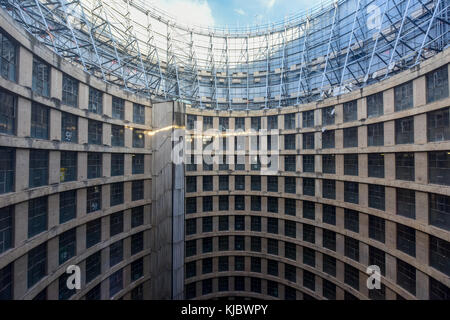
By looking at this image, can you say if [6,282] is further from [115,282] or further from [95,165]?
[115,282]

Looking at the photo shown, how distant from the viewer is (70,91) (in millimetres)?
17828

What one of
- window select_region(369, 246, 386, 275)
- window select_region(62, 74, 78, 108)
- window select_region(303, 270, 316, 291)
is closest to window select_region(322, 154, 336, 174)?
window select_region(369, 246, 386, 275)

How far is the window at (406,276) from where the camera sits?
17.9 meters

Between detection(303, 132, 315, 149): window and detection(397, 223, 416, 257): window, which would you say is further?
detection(303, 132, 315, 149): window

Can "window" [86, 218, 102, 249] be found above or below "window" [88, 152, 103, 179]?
below

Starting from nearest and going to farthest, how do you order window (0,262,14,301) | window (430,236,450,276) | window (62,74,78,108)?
window (0,262,14,301) < window (430,236,450,276) < window (62,74,78,108)

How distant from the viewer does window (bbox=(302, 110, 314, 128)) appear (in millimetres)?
28406

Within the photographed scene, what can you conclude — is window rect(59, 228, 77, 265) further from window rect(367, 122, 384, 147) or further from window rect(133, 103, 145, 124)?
window rect(367, 122, 384, 147)

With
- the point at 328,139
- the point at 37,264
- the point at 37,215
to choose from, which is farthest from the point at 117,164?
the point at 328,139

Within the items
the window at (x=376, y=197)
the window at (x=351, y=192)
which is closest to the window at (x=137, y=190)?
the window at (x=351, y=192)

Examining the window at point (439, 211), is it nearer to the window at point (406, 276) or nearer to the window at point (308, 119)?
the window at point (406, 276)

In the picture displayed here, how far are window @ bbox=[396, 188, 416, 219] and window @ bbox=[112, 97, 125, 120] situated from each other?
28.0 metres

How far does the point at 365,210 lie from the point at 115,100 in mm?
28246

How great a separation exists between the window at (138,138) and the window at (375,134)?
2452 centimetres
